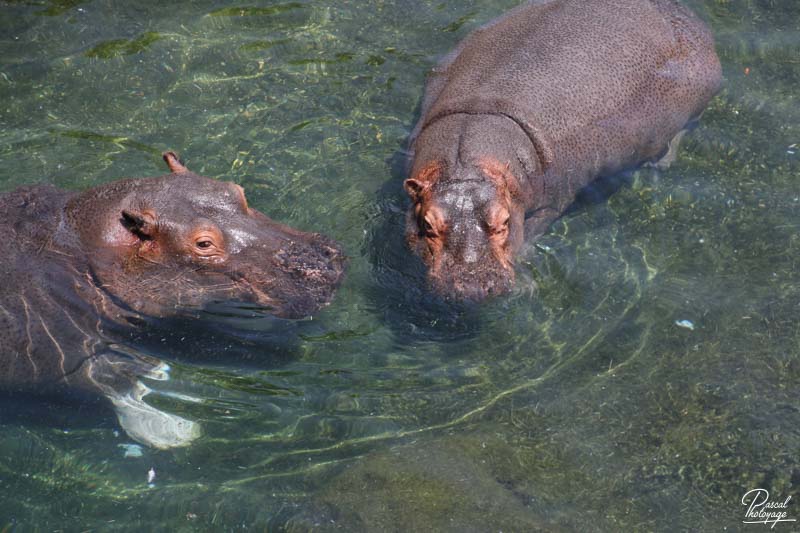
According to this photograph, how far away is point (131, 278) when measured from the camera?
17.8 feet

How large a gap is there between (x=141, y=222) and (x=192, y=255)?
35 centimetres

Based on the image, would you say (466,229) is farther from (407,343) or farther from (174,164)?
(174,164)

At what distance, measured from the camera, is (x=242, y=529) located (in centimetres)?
460

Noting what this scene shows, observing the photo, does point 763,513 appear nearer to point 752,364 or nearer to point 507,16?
point 752,364

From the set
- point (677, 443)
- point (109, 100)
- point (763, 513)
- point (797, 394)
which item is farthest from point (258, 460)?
point (109, 100)

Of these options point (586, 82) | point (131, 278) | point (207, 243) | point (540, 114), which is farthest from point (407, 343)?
point (586, 82)

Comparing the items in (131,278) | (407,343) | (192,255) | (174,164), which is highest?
(174,164)

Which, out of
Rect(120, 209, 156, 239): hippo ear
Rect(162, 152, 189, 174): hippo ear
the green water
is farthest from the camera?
Rect(162, 152, 189, 174): hippo ear

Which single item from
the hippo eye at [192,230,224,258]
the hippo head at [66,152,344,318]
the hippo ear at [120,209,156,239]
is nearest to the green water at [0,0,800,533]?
the hippo head at [66,152,344,318]

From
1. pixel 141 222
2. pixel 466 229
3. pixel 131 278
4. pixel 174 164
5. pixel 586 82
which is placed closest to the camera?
pixel 141 222

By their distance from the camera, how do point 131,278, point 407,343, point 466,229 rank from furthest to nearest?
1. point 466,229
2. point 407,343
3. point 131,278

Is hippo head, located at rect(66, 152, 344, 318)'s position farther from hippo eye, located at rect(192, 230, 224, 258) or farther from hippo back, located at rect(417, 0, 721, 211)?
hippo back, located at rect(417, 0, 721, 211)

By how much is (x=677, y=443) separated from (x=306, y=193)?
3.30 meters

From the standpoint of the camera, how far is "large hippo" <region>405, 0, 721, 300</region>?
19.2 ft
